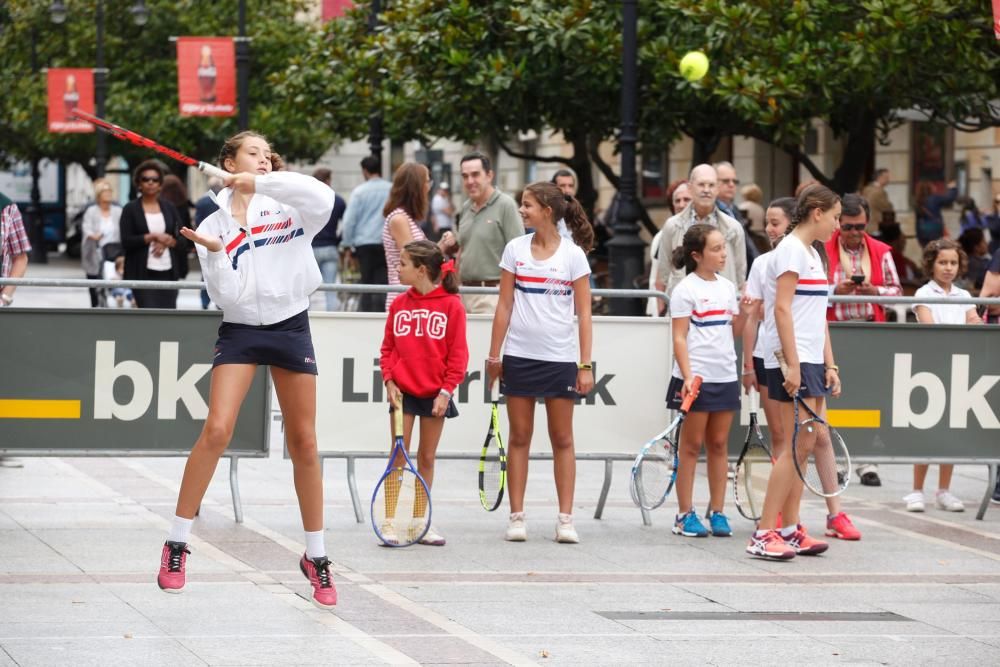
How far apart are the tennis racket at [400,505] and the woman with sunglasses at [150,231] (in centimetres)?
468

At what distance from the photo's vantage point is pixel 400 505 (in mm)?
9297

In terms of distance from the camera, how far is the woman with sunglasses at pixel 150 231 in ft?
44.8

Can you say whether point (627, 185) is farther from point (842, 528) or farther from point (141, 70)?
point (141, 70)

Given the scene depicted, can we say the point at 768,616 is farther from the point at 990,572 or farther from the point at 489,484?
the point at 489,484

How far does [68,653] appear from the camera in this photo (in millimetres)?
6555

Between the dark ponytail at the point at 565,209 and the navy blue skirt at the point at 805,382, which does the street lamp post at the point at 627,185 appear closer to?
the dark ponytail at the point at 565,209

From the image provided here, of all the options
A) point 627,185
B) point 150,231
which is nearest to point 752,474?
point 150,231

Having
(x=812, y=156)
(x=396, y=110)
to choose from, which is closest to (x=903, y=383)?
(x=396, y=110)

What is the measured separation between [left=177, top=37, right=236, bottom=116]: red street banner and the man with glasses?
20.0 meters

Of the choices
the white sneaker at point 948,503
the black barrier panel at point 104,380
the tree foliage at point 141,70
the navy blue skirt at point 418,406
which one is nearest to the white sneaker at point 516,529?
the navy blue skirt at point 418,406

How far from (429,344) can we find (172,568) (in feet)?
7.32

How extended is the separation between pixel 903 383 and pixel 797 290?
170 centimetres

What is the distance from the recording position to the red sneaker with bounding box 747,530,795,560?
9.10 m

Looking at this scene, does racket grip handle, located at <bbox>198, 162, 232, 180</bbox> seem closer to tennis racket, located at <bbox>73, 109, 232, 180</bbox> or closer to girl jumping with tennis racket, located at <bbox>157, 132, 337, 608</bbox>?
tennis racket, located at <bbox>73, 109, 232, 180</bbox>
